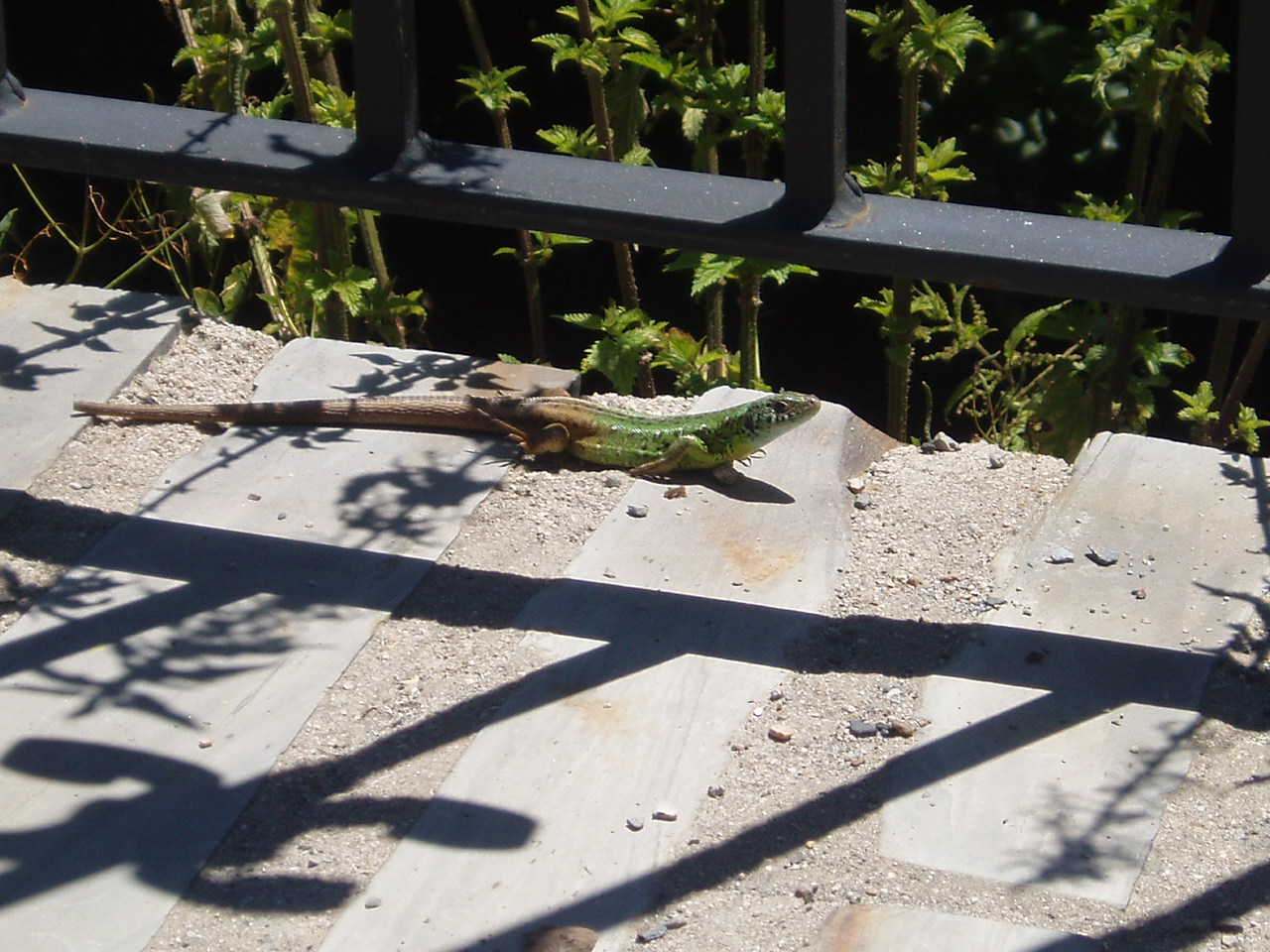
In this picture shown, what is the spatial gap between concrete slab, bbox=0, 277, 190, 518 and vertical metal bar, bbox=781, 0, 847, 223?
1.72 m

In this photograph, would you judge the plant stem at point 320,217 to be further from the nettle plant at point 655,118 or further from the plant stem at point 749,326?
the plant stem at point 749,326

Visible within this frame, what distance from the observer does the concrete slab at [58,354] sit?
10.8ft

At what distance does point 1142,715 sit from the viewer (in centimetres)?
253

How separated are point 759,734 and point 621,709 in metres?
0.23

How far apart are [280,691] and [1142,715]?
4.72 ft

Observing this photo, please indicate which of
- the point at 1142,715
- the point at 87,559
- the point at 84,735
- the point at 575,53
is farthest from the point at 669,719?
the point at 575,53

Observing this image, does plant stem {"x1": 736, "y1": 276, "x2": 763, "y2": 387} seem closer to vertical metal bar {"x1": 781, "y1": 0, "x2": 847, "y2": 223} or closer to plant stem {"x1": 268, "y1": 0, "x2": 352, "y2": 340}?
plant stem {"x1": 268, "y1": 0, "x2": 352, "y2": 340}

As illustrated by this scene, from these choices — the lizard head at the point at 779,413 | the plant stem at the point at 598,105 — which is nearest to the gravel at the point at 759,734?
the lizard head at the point at 779,413

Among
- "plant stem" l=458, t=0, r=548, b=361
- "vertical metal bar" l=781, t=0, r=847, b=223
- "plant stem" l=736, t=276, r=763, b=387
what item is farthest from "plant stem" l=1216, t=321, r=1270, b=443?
"plant stem" l=458, t=0, r=548, b=361

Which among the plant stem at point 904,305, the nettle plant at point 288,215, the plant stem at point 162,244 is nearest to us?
the plant stem at point 904,305

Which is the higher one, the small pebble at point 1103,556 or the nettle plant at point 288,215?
the nettle plant at point 288,215

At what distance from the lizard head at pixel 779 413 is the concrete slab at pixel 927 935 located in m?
1.58

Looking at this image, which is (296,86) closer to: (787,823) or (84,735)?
(84,735)

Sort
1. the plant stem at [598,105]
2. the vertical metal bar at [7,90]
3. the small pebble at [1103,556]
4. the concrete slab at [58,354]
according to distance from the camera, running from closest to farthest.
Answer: the vertical metal bar at [7,90] → the small pebble at [1103,556] → the concrete slab at [58,354] → the plant stem at [598,105]
